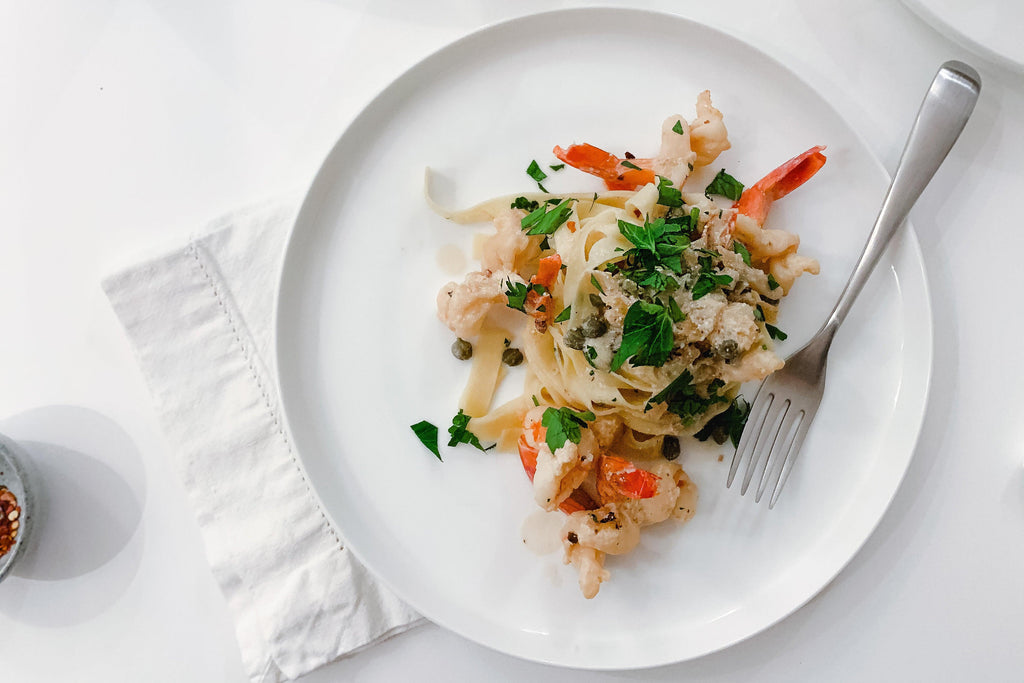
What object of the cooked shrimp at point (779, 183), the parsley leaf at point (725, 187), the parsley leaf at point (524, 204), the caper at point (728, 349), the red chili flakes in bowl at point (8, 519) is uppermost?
the cooked shrimp at point (779, 183)

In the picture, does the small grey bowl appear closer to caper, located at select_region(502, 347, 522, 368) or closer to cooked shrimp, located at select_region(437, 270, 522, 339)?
cooked shrimp, located at select_region(437, 270, 522, 339)

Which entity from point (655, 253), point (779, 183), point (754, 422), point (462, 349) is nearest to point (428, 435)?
point (462, 349)

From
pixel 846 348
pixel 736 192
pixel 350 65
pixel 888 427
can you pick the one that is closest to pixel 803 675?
pixel 888 427

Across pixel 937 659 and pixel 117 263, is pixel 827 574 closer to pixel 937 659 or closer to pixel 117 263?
pixel 937 659

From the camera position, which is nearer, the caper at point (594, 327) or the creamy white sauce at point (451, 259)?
the caper at point (594, 327)

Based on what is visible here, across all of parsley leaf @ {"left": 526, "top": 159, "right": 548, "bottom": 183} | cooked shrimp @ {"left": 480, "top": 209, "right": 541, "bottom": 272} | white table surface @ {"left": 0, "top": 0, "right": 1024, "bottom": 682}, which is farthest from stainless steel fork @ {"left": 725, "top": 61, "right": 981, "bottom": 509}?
parsley leaf @ {"left": 526, "top": 159, "right": 548, "bottom": 183}

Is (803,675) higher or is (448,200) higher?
(448,200)

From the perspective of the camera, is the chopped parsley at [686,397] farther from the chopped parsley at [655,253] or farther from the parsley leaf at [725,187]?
the parsley leaf at [725,187]

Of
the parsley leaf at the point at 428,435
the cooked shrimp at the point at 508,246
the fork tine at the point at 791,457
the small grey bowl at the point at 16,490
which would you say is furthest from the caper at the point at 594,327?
the small grey bowl at the point at 16,490
